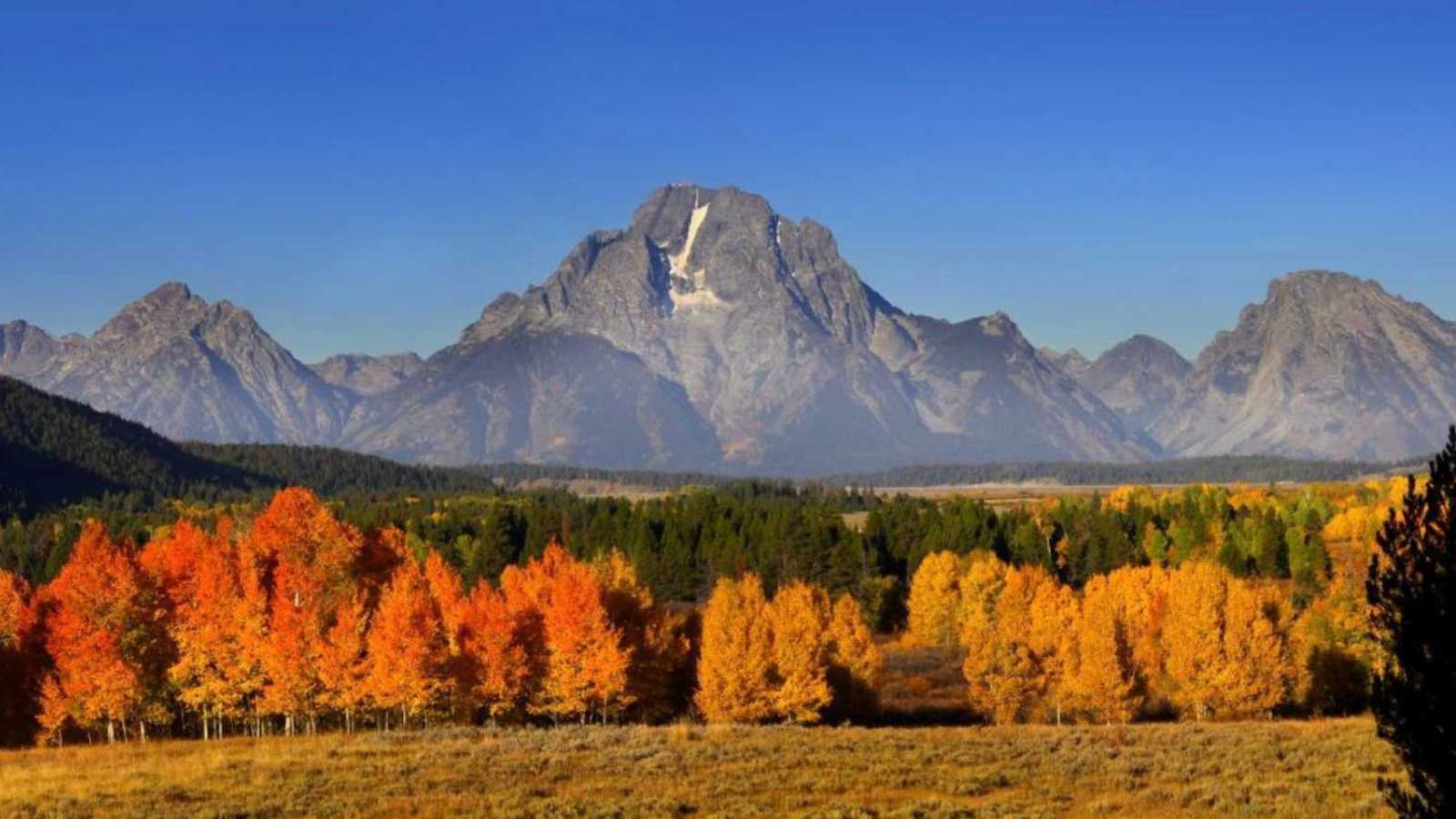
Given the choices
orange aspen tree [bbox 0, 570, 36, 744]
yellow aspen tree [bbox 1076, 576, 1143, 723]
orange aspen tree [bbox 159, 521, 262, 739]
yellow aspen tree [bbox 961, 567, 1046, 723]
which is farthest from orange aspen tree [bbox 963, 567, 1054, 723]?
orange aspen tree [bbox 0, 570, 36, 744]

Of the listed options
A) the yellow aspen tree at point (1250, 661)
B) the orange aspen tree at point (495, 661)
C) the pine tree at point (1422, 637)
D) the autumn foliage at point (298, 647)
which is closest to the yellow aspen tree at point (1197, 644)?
the yellow aspen tree at point (1250, 661)

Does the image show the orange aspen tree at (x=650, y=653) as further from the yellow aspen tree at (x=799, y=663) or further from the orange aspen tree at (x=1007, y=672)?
the orange aspen tree at (x=1007, y=672)

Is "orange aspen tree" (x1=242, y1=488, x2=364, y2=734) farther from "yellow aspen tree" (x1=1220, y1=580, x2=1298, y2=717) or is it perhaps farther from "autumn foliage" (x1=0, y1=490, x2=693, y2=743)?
"yellow aspen tree" (x1=1220, y1=580, x2=1298, y2=717)

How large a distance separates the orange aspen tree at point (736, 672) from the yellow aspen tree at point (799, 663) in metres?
0.79

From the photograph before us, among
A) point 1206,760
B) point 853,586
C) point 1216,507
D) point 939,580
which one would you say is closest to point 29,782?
point 1206,760

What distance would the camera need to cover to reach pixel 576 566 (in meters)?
77.9

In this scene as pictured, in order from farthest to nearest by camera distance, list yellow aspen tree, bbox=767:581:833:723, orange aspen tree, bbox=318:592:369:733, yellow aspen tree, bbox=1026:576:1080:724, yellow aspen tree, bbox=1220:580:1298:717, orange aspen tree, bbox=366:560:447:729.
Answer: yellow aspen tree, bbox=1026:576:1080:724
yellow aspen tree, bbox=1220:580:1298:717
yellow aspen tree, bbox=767:581:833:723
orange aspen tree, bbox=318:592:369:733
orange aspen tree, bbox=366:560:447:729

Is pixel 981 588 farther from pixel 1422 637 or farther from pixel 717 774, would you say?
pixel 1422 637

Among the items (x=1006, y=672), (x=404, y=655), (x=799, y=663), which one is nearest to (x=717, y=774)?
(x=404, y=655)

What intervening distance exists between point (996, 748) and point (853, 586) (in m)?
87.8

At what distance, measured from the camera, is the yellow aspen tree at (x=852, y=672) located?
76.1 m

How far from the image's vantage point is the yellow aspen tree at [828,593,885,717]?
7612 centimetres

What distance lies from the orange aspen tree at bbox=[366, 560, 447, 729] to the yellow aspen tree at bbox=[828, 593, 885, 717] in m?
24.5

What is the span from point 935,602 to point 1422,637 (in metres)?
106
